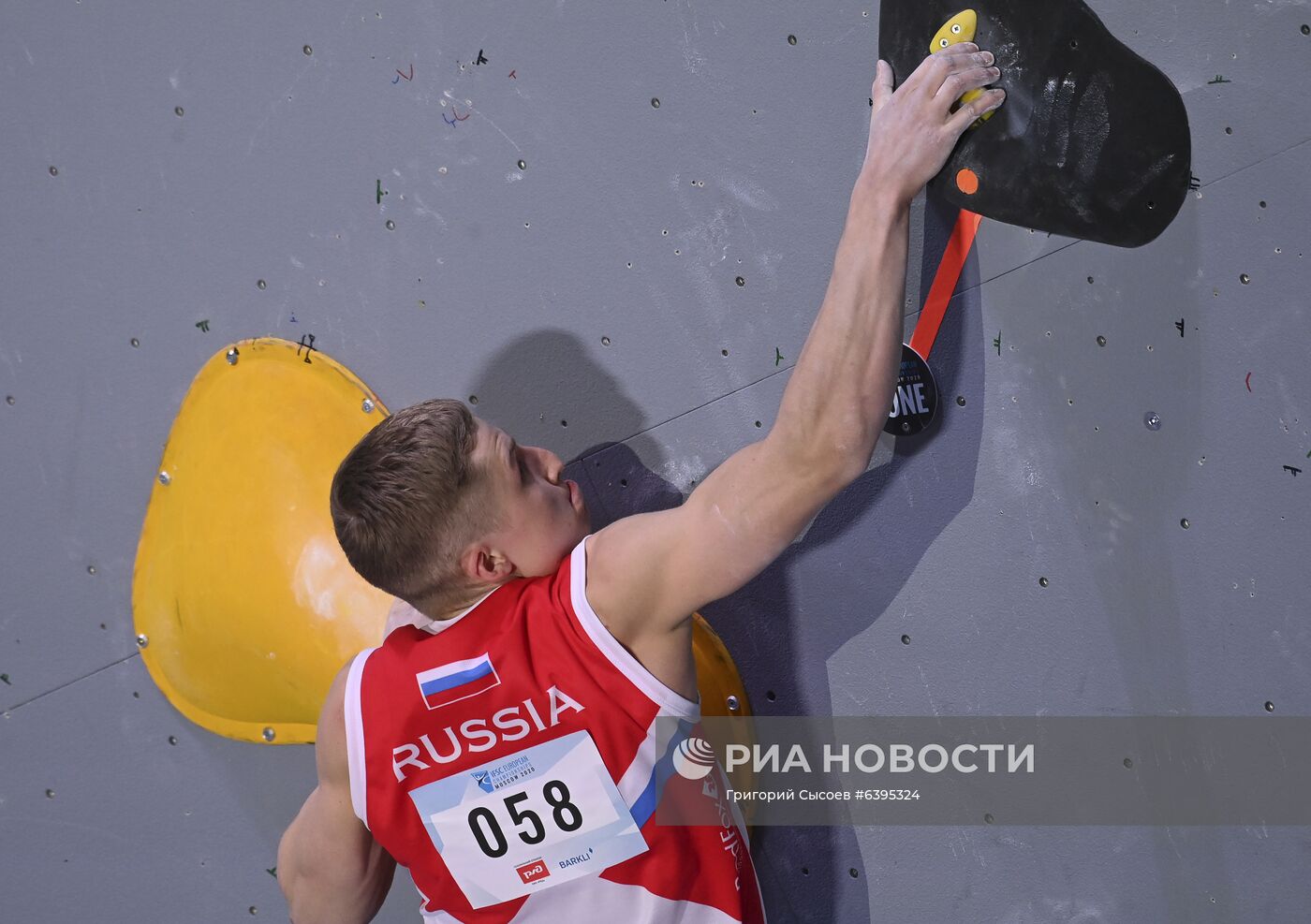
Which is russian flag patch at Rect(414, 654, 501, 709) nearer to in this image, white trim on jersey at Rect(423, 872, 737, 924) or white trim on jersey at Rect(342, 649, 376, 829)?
white trim on jersey at Rect(342, 649, 376, 829)

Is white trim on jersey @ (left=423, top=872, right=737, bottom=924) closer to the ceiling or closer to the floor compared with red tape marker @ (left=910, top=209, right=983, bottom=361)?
closer to the floor

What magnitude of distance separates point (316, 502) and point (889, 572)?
83 centimetres

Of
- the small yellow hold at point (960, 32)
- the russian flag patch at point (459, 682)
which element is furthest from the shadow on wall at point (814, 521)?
the russian flag patch at point (459, 682)

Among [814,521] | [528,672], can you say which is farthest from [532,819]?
[814,521]

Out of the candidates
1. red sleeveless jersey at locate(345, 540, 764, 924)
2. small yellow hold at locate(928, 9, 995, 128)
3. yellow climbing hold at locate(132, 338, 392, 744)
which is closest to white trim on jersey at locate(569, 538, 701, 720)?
red sleeveless jersey at locate(345, 540, 764, 924)

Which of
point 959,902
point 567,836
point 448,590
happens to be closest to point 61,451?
point 448,590

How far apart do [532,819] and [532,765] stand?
0.07 metres

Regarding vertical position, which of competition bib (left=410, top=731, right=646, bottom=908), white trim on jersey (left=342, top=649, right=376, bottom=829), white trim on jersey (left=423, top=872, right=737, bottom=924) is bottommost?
white trim on jersey (left=423, top=872, right=737, bottom=924)

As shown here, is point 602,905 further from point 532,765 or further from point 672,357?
point 672,357

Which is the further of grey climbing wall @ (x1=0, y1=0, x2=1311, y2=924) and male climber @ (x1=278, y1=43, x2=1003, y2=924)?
grey climbing wall @ (x1=0, y1=0, x2=1311, y2=924)

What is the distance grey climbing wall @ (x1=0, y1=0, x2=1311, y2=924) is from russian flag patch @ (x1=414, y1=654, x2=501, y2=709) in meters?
0.43

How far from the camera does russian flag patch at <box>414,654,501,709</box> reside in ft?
4.05

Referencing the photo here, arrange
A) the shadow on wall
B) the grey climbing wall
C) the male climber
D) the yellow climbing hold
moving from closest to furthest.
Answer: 1. the male climber
2. the grey climbing wall
3. the shadow on wall
4. the yellow climbing hold

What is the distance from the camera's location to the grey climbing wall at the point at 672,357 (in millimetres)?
1335
